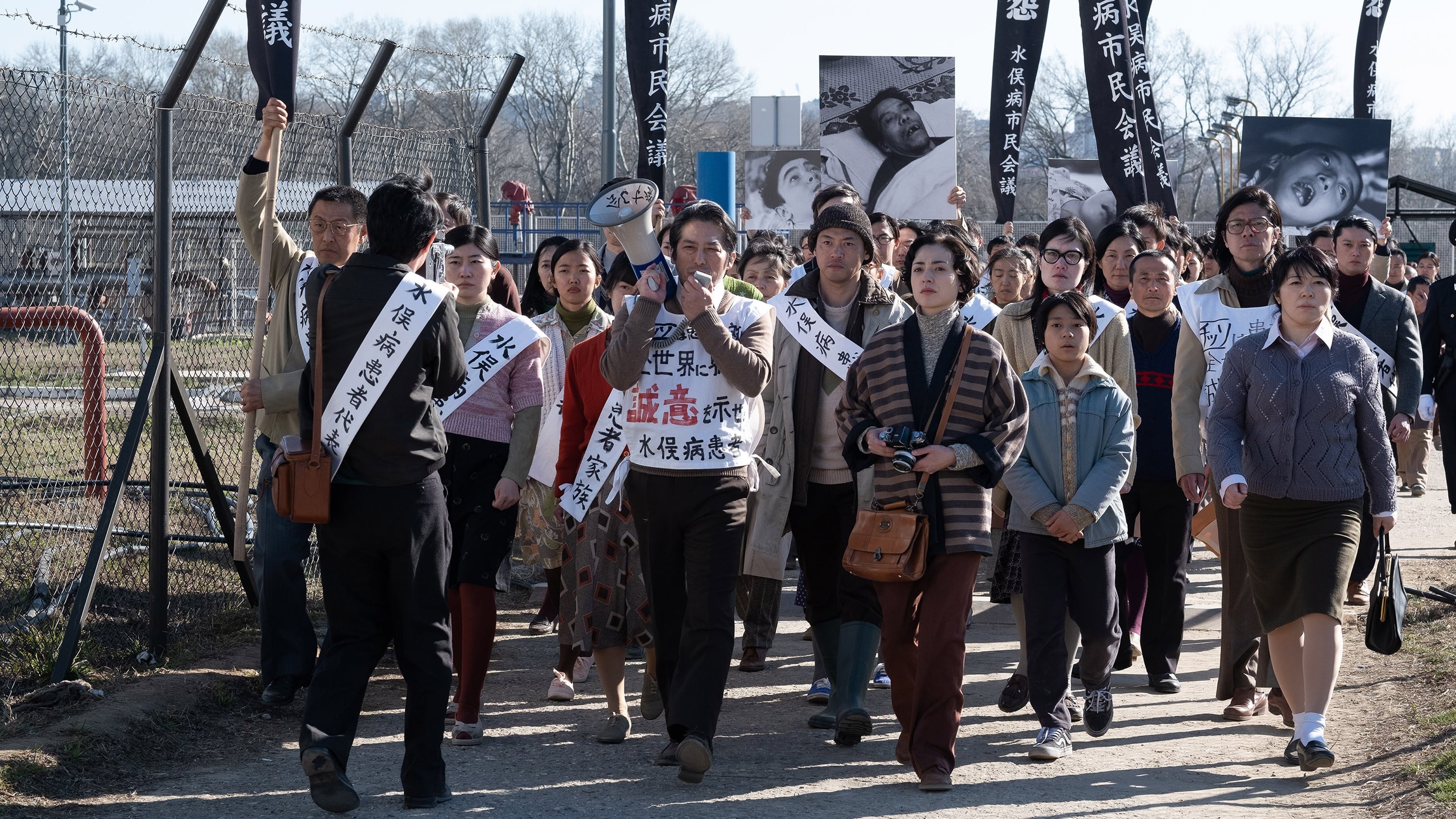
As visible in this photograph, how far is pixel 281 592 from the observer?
18.3 feet

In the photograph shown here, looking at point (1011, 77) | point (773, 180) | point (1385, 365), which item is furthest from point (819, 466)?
point (773, 180)

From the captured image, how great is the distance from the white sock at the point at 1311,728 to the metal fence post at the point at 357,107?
16.5 feet

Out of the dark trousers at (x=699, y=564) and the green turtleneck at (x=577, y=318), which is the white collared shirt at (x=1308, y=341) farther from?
the green turtleneck at (x=577, y=318)

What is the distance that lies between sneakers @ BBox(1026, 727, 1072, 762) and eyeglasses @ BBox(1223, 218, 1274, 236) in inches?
88.1

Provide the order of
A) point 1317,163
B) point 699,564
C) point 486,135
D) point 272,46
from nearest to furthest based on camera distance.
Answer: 1. point 699,564
2. point 272,46
3. point 486,135
4. point 1317,163

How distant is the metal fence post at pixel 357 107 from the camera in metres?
7.11

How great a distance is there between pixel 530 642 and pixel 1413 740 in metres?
3.92

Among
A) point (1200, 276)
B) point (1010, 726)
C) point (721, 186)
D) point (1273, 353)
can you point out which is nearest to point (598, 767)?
point (1010, 726)

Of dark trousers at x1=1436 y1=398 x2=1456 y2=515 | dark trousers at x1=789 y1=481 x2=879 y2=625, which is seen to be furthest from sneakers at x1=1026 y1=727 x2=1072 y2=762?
dark trousers at x1=1436 y1=398 x2=1456 y2=515

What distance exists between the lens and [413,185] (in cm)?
445

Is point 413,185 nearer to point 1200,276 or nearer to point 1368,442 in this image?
point 1368,442

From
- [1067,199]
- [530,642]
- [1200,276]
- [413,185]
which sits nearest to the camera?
[413,185]

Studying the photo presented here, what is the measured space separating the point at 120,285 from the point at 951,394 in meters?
5.33

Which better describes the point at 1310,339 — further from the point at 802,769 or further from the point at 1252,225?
the point at 802,769
